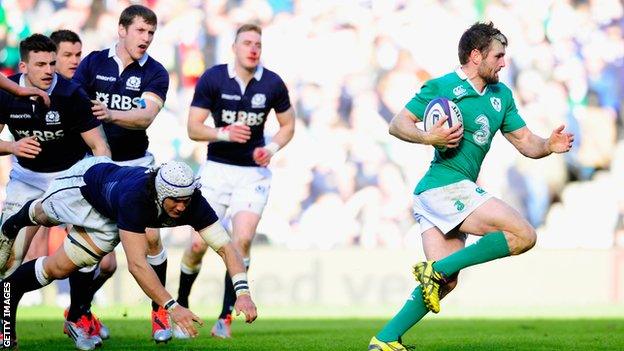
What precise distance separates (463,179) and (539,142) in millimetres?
822

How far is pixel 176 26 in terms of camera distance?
19141mm

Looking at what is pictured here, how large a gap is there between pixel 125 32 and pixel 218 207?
6.40ft

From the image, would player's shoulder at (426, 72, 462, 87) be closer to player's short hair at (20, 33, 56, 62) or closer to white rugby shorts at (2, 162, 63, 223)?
player's short hair at (20, 33, 56, 62)

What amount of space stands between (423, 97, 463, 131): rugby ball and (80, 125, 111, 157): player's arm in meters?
2.81

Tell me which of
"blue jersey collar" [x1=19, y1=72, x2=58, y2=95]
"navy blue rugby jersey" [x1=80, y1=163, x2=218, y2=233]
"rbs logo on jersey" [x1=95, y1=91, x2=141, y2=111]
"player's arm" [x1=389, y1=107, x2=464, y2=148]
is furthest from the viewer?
"rbs logo on jersey" [x1=95, y1=91, x2=141, y2=111]

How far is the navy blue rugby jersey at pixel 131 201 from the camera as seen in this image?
8000mm

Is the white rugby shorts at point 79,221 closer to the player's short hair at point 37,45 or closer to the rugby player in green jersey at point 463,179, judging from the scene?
the player's short hair at point 37,45

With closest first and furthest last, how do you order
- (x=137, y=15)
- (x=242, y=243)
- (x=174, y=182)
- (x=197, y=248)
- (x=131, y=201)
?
(x=174, y=182) → (x=131, y=201) → (x=137, y=15) → (x=242, y=243) → (x=197, y=248)

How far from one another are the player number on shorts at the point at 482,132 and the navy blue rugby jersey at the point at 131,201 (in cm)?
190

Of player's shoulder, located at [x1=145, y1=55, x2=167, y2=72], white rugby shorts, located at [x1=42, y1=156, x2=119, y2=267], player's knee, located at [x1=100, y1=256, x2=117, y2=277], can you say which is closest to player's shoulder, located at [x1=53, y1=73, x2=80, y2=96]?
white rugby shorts, located at [x1=42, y1=156, x2=119, y2=267]

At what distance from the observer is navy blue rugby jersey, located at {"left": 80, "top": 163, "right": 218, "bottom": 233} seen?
26.2 feet

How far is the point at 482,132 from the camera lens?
28.3 feet

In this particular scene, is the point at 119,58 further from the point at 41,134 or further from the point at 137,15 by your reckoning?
the point at 41,134

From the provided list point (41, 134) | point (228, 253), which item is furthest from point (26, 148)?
point (228, 253)
